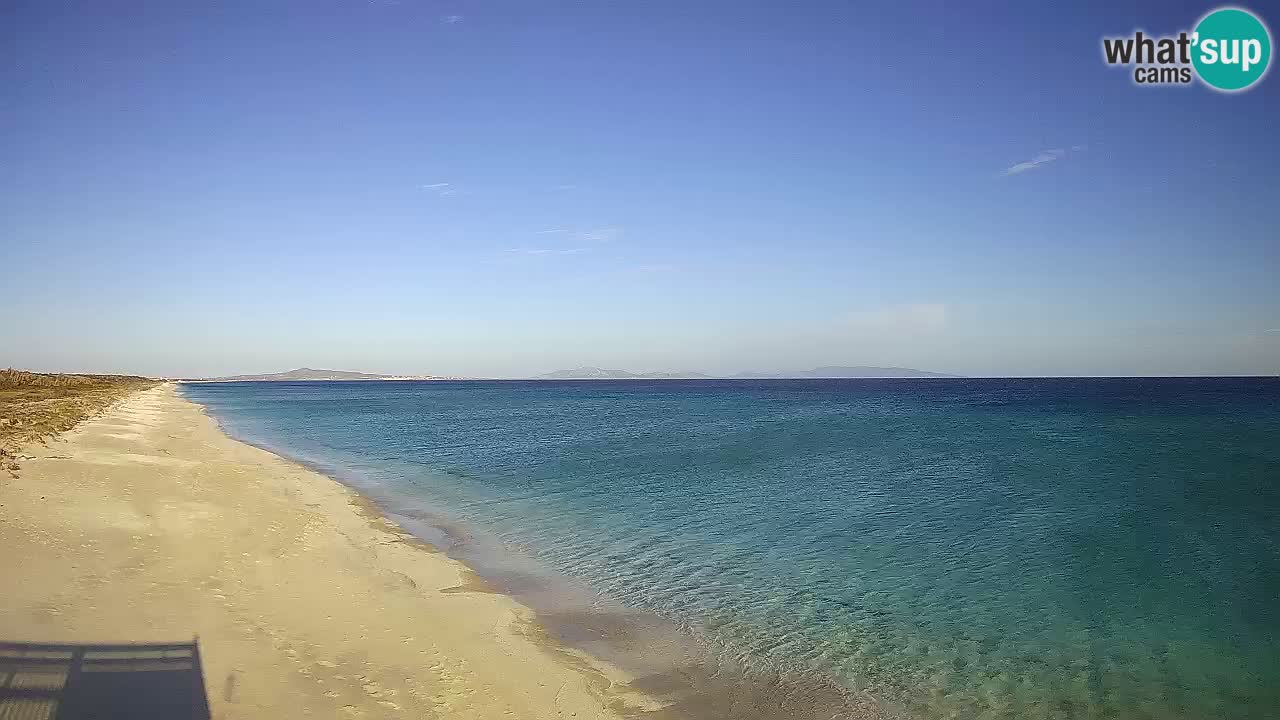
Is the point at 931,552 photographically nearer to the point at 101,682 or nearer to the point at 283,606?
the point at 283,606

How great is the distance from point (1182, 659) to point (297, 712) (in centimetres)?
1132

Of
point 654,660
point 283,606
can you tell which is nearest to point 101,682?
point 283,606

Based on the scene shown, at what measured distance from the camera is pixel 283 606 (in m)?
9.61

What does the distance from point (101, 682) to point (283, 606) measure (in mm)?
2943

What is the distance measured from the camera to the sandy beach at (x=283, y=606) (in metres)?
7.29

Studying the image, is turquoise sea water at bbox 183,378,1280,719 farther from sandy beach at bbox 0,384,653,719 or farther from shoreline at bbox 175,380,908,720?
sandy beach at bbox 0,384,653,719

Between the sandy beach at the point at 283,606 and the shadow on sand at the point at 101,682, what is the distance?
0.72 feet

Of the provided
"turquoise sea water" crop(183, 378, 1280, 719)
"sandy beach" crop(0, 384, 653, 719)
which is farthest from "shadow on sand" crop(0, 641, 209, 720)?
"turquoise sea water" crop(183, 378, 1280, 719)

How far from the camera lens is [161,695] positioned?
21.4 feet

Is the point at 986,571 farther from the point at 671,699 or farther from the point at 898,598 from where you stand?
the point at 671,699

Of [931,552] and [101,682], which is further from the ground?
[101,682]

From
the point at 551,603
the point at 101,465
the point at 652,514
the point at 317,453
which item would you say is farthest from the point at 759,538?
the point at 317,453

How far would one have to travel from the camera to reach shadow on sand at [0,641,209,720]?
6.19 m

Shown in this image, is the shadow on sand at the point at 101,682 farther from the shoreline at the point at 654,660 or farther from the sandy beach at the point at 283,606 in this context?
the shoreline at the point at 654,660
